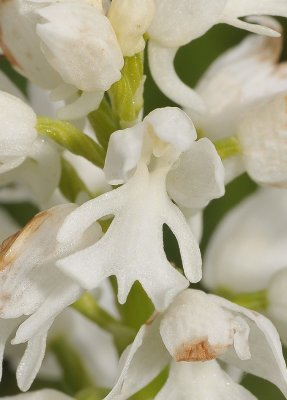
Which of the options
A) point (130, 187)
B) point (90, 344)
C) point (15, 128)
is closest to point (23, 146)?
point (15, 128)

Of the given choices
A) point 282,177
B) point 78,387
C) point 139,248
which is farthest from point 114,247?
point 78,387

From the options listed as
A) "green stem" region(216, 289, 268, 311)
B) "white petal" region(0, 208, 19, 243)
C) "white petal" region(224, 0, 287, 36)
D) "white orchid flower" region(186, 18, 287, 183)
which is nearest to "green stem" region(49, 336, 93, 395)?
"white petal" region(0, 208, 19, 243)

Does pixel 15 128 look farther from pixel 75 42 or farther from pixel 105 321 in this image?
pixel 105 321

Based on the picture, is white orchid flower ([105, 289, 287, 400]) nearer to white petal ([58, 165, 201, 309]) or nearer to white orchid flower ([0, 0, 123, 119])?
→ white petal ([58, 165, 201, 309])

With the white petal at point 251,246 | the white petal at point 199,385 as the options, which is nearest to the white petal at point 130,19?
the white petal at point 199,385

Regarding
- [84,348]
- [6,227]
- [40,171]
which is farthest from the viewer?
[84,348]

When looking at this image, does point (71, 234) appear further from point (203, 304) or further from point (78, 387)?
point (78, 387)
